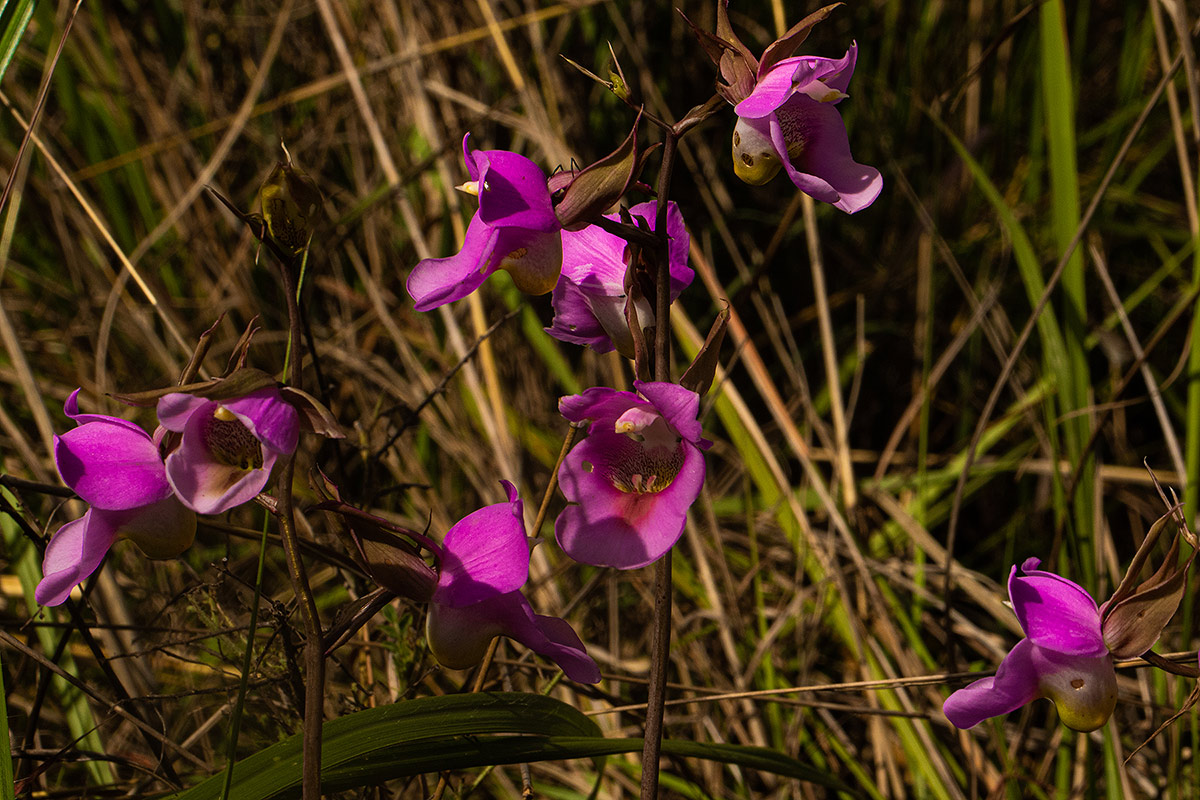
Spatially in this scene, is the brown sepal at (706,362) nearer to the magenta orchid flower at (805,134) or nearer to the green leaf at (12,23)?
the magenta orchid flower at (805,134)

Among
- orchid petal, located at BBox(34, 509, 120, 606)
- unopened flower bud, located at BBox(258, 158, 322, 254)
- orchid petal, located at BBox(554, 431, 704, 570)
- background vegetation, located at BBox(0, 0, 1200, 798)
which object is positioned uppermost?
unopened flower bud, located at BBox(258, 158, 322, 254)

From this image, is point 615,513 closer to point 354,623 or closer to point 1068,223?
point 354,623

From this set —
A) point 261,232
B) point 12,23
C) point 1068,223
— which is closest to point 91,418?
point 261,232

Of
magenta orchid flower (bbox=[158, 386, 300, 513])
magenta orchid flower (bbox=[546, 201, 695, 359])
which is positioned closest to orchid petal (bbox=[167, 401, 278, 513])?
magenta orchid flower (bbox=[158, 386, 300, 513])

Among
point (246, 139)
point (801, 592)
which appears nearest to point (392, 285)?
point (246, 139)

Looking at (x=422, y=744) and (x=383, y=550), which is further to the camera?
(x=422, y=744)

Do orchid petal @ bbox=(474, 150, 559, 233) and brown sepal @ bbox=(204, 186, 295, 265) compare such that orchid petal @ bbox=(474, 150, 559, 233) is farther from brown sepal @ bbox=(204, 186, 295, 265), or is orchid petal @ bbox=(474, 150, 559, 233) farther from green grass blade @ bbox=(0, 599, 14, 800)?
green grass blade @ bbox=(0, 599, 14, 800)

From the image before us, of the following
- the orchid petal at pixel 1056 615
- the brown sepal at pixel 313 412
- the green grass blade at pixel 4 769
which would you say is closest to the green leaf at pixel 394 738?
the green grass blade at pixel 4 769
